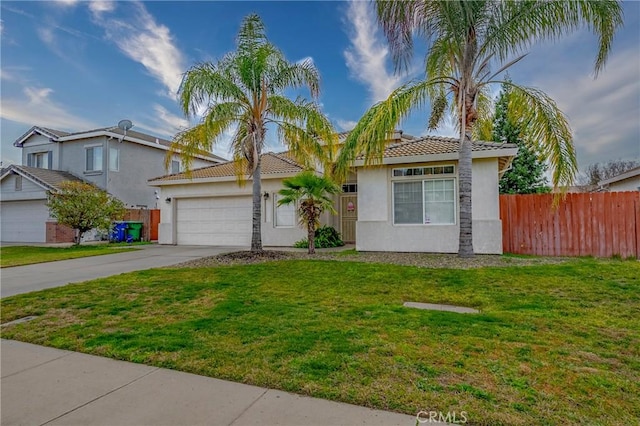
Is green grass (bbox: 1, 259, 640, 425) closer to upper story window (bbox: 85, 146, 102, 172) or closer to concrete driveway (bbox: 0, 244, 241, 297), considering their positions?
concrete driveway (bbox: 0, 244, 241, 297)

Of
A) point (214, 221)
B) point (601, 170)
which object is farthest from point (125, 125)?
point (601, 170)

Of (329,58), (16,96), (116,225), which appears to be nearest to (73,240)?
(116,225)

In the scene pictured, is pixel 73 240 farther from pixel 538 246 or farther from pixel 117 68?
pixel 538 246

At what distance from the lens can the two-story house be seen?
20719 mm

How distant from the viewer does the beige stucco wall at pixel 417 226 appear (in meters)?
10.9

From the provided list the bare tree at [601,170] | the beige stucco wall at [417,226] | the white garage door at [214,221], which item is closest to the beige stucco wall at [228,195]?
the white garage door at [214,221]

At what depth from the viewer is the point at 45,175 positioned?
20.9 m

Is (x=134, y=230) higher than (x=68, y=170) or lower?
lower

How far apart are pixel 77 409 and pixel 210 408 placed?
43.8 inches

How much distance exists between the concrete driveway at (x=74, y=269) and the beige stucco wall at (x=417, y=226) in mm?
6460

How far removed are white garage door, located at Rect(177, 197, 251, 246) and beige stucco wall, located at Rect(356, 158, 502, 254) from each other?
6.17 meters

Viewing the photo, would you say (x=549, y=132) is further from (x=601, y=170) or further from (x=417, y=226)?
(x=601, y=170)

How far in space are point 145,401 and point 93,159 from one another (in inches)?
913

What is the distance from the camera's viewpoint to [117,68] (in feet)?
49.3
